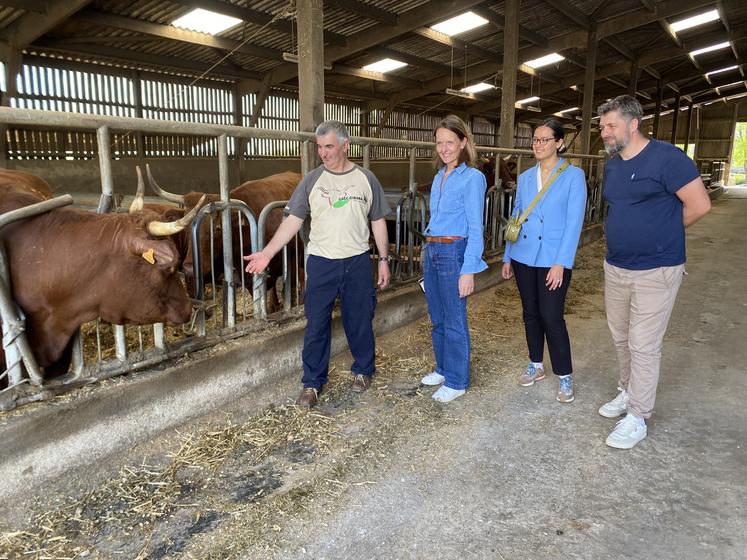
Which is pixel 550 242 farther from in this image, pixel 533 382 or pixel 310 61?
pixel 310 61

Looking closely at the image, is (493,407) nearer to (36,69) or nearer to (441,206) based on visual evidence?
(441,206)

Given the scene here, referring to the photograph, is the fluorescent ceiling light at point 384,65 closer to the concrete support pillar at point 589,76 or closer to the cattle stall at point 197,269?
the concrete support pillar at point 589,76

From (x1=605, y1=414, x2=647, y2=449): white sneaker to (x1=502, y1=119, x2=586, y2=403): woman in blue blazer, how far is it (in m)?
0.49

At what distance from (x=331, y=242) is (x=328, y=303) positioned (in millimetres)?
378

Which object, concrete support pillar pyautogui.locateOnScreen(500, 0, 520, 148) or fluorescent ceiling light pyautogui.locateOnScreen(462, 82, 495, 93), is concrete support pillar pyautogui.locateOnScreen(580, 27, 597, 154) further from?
fluorescent ceiling light pyautogui.locateOnScreen(462, 82, 495, 93)

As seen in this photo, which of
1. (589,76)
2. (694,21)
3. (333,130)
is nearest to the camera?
(333,130)

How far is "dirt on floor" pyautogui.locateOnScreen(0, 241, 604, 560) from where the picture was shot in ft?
7.04

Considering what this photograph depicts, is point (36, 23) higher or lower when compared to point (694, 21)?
lower

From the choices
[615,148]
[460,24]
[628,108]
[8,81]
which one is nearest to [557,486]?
[615,148]

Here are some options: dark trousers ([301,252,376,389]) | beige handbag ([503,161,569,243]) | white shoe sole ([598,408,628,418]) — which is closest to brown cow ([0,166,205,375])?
dark trousers ([301,252,376,389])

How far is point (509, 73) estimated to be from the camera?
9.20 m

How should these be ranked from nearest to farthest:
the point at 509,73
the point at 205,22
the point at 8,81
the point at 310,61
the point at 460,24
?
the point at 310,61, the point at 509,73, the point at 8,81, the point at 205,22, the point at 460,24

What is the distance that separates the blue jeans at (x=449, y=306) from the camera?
328cm

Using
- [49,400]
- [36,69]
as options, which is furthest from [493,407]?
[36,69]
